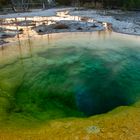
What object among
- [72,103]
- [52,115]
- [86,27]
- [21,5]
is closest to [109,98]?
[72,103]

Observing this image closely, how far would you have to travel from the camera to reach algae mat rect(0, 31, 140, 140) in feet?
45.4

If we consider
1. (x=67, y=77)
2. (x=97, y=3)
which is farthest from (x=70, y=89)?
(x=97, y=3)

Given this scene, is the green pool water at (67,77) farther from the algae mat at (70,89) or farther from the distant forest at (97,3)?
the distant forest at (97,3)

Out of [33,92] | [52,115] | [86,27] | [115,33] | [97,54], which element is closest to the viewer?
[52,115]

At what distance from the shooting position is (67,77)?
22797mm

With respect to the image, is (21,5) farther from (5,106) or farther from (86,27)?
(5,106)

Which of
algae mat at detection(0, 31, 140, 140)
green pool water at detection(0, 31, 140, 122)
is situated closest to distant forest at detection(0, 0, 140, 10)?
green pool water at detection(0, 31, 140, 122)

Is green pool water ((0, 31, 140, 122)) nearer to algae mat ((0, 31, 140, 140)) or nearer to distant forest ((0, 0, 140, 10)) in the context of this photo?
algae mat ((0, 31, 140, 140))

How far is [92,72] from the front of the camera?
24.2 meters

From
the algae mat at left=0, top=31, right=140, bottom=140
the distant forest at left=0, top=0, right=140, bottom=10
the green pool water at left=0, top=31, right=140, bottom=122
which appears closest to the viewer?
the algae mat at left=0, top=31, right=140, bottom=140

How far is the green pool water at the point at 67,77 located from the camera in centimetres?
1738

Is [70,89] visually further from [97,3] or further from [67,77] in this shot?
[97,3]

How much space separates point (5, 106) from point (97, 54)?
15148 millimetres

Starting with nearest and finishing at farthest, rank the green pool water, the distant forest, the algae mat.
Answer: the algae mat
the green pool water
the distant forest
